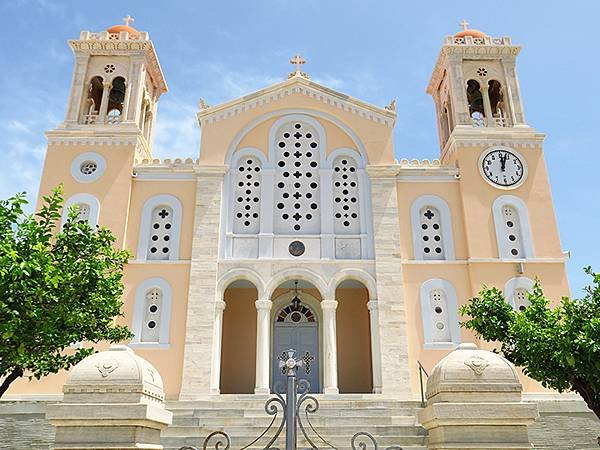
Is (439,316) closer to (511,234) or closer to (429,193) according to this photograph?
(511,234)

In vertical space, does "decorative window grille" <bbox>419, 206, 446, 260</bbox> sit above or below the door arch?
above

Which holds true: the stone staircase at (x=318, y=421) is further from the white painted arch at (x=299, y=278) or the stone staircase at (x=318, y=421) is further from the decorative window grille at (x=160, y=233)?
the decorative window grille at (x=160, y=233)

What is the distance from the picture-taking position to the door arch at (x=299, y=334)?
20.8 meters

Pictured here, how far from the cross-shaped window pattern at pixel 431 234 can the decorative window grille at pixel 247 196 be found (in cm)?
583

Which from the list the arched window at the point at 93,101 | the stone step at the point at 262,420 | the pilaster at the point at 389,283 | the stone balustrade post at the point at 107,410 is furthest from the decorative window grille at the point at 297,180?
the stone balustrade post at the point at 107,410

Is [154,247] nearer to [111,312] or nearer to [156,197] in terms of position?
[156,197]

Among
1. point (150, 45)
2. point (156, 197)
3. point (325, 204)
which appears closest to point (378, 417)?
point (325, 204)

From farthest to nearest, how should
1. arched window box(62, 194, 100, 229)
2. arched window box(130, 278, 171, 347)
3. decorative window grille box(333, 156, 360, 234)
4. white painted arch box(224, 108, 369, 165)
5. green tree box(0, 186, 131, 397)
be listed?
white painted arch box(224, 108, 369, 165)
decorative window grille box(333, 156, 360, 234)
arched window box(62, 194, 100, 229)
arched window box(130, 278, 171, 347)
green tree box(0, 186, 131, 397)

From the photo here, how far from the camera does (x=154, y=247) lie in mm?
20609

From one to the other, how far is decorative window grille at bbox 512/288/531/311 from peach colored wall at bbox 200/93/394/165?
6358mm

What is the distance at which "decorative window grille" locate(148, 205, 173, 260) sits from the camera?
2052 cm

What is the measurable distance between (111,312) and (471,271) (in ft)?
39.2

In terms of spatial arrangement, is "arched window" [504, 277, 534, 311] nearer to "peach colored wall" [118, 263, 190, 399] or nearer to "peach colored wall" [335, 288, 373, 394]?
"peach colored wall" [335, 288, 373, 394]

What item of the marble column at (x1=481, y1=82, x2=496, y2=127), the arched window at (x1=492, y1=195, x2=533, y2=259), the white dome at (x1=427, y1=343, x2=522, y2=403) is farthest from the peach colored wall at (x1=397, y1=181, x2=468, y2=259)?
the white dome at (x1=427, y1=343, x2=522, y2=403)
